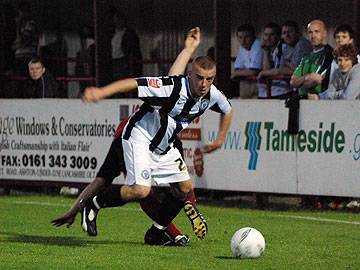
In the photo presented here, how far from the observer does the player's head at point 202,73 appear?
41.6 ft

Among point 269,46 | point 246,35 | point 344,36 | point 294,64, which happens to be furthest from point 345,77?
point 246,35

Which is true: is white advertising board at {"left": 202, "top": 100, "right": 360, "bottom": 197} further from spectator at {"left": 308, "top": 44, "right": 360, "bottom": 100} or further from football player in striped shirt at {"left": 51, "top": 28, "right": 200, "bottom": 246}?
football player in striped shirt at {"left": 51, "top": 28, "right": 200, "bottom": 246}

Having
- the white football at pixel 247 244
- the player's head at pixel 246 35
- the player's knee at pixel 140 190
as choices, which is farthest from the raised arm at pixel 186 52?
the player's head at pixel 246 35

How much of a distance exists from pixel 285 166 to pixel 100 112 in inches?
135

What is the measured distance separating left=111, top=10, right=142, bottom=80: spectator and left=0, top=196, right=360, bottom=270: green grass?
471 cm

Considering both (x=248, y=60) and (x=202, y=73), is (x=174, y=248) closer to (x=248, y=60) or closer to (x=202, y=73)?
(x=202, y=73)

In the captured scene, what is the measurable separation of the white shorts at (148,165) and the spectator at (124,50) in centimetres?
917

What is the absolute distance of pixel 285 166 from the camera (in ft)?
58.8

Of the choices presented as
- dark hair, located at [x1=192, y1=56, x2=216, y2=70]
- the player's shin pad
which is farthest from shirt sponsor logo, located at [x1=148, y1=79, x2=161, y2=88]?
the player's shin pad

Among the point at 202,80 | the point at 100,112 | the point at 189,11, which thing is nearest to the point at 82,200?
the point at 202,80

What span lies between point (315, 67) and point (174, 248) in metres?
5.41

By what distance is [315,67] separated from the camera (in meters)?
17.9

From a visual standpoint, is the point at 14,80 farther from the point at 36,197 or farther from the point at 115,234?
the point at 115,234

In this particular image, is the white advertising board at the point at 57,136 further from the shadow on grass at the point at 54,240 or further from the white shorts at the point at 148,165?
the white shorts at the point at 148,165
